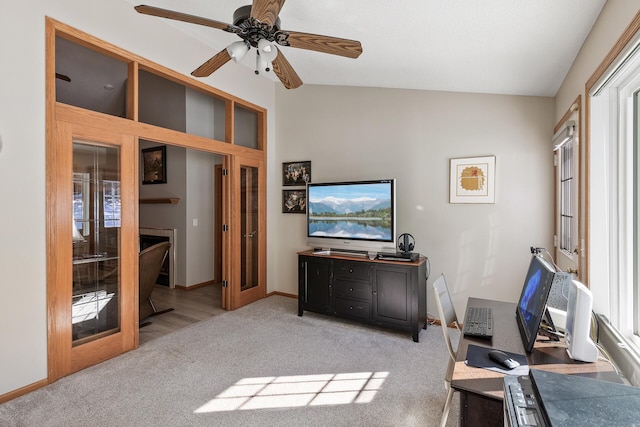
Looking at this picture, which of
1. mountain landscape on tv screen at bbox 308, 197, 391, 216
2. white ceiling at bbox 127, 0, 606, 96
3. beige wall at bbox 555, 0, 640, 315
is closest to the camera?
beige wall at bbox 555, 0, 640, 315

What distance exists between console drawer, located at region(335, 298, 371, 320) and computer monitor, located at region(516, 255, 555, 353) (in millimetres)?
1807

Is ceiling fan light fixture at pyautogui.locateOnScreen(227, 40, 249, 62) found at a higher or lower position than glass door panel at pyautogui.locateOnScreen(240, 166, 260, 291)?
higher

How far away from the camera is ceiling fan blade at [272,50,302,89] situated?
7.97 feet

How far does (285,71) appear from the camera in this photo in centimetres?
261

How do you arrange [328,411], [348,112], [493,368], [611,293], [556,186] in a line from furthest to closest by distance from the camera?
[348,112] < [556,186] < [328,411] < [611,293] < [493,368]

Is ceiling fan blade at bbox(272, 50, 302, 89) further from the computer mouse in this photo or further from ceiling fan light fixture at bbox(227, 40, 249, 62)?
the computer mouse

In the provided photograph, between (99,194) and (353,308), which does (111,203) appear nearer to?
(99,194)

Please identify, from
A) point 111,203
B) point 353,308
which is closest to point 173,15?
point 111,203

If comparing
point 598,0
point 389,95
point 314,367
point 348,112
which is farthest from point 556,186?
point 314,367

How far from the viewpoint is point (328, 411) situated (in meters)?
2.13

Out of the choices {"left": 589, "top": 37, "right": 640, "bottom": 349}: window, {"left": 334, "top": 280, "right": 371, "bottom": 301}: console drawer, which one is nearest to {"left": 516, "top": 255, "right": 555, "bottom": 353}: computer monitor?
{"left": 589, "top": 37, "right": 640, "bottom": 349}: window

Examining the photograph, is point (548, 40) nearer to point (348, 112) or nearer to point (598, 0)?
point (598, 0)

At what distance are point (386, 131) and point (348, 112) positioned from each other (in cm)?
60

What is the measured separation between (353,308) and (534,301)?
87.4 inches
